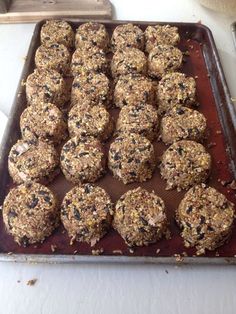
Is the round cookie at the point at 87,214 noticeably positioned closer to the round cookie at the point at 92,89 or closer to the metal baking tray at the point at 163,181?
the metal baking tray at the point at 163,181

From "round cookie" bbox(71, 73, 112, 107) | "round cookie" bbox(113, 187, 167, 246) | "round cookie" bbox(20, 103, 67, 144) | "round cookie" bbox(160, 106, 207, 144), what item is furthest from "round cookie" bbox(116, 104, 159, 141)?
"round cookie" bbox(113, 187, 167, 246)

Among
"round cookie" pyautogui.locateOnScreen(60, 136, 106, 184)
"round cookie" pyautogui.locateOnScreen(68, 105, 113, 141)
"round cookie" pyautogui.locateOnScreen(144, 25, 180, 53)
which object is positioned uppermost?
"round cookie" pyautogui.locateOnScreen(144, 25, 180, 53)

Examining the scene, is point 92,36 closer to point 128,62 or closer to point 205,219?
point 128,62

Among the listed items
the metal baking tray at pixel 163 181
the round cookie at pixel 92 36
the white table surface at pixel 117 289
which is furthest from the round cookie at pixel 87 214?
the round cookie at pixel 92 36

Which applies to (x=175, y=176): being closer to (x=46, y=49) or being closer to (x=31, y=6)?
(x=46, y=49)

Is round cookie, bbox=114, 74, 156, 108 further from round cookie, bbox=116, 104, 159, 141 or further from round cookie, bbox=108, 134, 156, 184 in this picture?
round cookie, bbox=108, 134, 156, 184
